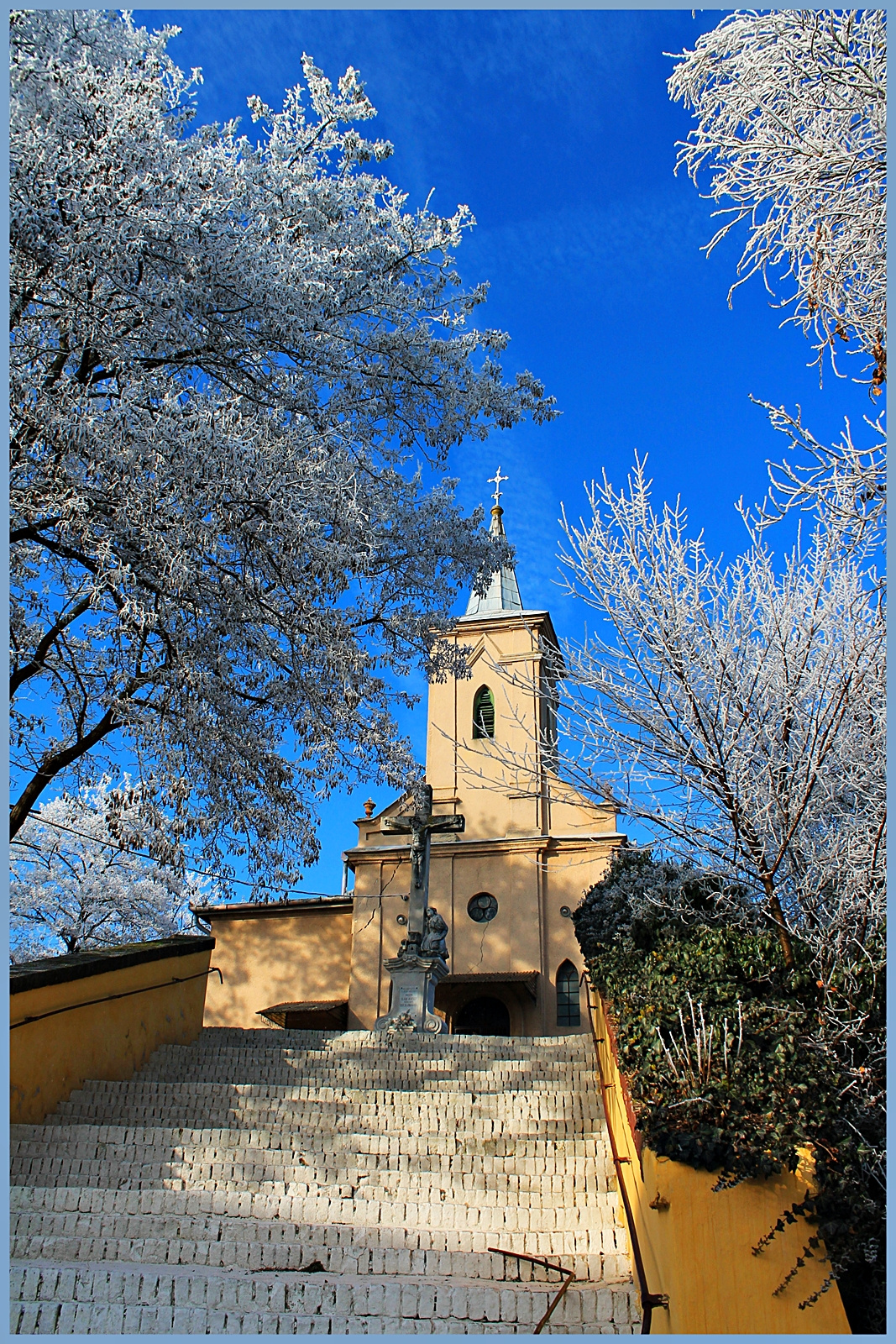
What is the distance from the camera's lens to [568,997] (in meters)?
18.8

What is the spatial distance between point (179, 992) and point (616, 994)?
5.31 m

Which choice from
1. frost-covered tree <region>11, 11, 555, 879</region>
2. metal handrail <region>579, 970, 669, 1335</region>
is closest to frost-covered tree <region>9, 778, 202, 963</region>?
frost-covered tree <region>11, 11, 555, 879</region>

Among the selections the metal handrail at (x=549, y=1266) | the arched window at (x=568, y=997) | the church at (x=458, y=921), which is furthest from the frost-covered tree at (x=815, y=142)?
the arched window at (x=568, y=997)

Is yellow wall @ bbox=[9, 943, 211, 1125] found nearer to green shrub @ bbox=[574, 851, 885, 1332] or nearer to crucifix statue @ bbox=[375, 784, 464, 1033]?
crucifix statue @ bbox=[375, 784, 464, 1033]

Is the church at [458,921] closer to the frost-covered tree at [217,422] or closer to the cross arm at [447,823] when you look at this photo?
the cross arm at [447,823]

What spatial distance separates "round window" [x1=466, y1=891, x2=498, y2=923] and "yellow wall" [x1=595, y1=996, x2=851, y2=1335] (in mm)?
15402

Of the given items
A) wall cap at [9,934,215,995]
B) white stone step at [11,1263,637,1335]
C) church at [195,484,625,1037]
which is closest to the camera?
white stone step at [11,1263,637,1335]

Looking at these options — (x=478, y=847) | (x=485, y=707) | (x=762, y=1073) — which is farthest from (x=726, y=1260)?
(x=485, y=707)

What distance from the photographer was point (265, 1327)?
410cm

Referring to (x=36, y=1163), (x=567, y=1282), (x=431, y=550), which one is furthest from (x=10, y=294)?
(x=567, y=1282)

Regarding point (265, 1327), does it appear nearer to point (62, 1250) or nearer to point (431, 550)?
point (62, 1250)

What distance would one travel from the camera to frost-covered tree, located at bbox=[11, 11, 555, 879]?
6309 millimetres

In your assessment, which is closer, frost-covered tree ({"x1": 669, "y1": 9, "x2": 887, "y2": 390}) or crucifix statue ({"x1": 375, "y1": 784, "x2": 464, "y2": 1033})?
frost-covered tree ({"x1": 669, "y1": 9, "x2": 887, "y2": 390})

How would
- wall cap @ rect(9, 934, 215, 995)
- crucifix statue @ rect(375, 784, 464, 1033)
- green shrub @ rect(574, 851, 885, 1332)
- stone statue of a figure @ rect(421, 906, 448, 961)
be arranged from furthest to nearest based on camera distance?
stone statue of a figure @ rect(421, 906, 448, 961), crucifix statue @ rect(375, 784, 464, 1033), wall cap @ rect(9, 934, 215, 995), green shrub @ rect(574, 851, 885, 1332)
